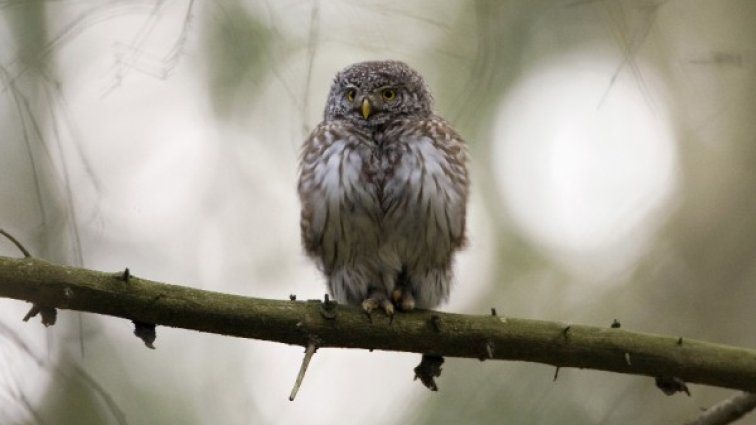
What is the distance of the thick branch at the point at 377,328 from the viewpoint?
357cm

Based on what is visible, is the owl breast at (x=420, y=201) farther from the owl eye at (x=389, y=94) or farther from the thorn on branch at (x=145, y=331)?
the thorn on branch at (x=145, y=331)

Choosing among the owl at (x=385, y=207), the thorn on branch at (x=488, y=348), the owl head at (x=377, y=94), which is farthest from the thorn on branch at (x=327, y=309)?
the owl head at (x=377, y=94)

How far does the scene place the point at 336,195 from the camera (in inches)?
186

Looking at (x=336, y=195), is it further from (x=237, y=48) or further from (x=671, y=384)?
(x=671, y=384)

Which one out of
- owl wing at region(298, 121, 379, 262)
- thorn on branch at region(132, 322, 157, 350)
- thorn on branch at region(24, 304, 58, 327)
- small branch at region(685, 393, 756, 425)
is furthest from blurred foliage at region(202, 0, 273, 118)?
small branch at region(685, 393, 756, 425)

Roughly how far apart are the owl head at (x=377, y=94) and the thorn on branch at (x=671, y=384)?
2086 millimetres

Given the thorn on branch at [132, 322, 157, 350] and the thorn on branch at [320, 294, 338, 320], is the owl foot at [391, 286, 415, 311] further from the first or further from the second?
the thorn on branch at [132, 322, 157, 350]

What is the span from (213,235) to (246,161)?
570 millimetres

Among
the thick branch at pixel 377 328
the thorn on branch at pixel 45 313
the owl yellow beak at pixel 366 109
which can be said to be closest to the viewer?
the thorn on branch at pixel 45 313

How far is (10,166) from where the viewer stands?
4738 millimetres

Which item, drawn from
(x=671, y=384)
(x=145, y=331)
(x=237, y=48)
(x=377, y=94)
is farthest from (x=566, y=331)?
(x=377, y=94)

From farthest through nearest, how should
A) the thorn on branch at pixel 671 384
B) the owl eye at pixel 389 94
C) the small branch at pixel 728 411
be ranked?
the owl eye at pixel 389 94, the thorn on branch at pixel 671 384, the small branch at pixel 728 411

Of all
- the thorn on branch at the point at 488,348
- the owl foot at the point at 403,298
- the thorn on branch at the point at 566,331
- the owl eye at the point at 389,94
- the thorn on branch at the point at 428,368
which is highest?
the owl eye at the point at 389,94

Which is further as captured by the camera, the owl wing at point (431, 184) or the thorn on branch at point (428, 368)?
the owl wing at point (431, 184)
